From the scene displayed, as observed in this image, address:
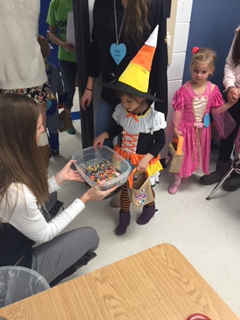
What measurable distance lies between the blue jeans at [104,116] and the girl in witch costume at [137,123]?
8 cm

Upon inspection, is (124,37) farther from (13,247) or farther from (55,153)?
(55,153)

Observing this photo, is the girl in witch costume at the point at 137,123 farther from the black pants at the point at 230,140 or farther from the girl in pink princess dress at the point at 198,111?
the black pants at the point at 230,140

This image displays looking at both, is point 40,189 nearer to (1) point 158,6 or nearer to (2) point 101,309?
(2) point 101,309

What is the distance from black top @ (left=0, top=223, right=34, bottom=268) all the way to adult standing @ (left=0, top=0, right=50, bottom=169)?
1.67 feet

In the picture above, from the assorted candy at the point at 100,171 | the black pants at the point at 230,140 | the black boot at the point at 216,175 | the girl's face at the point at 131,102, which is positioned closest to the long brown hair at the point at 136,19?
the girl's face at the point at 131,102

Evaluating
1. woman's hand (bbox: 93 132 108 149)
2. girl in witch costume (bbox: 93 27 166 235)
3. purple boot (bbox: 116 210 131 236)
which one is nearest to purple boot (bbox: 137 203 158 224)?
girl in witch costume (bbox: 93 27 166 235)

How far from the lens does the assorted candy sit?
1.61 metres

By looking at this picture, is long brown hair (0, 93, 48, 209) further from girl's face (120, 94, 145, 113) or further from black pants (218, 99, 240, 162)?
black pants (218, 99, 240, 162)

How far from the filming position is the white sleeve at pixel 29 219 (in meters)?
0.97

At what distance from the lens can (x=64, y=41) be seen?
2.42 m

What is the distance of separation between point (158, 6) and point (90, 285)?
1365 millimetres

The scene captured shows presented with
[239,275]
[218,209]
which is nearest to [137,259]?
[239,275]

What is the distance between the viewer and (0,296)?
3.30 ft

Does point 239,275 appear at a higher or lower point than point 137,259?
lower
